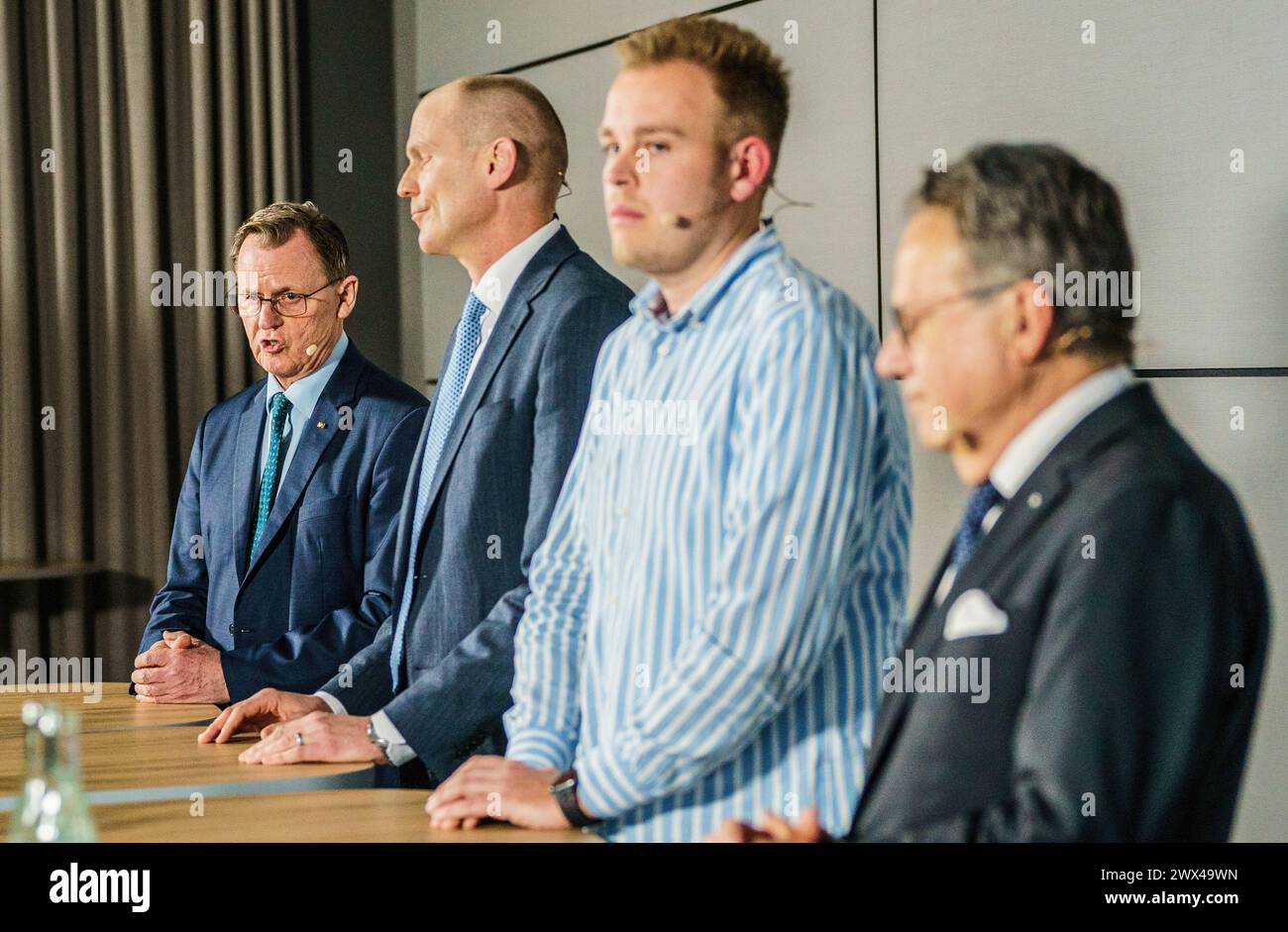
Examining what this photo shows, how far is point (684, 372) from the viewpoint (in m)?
1.72

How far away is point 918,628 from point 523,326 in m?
0.93

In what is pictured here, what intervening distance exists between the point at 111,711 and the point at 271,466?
0.55 m

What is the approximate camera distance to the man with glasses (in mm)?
2674

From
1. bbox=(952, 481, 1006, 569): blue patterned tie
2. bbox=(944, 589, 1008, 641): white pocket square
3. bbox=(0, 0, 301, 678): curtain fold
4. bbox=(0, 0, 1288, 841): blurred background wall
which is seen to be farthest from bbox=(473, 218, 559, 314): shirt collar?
bbox=(0, 0, 301, 678): curtain fold

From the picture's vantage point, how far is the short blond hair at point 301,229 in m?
2.90

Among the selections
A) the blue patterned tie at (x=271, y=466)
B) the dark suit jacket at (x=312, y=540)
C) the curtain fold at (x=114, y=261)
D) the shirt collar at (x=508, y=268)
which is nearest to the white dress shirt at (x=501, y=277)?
the shirt collar at (x=508, y=268)

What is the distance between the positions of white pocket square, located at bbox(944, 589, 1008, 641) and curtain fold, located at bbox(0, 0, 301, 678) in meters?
3.54

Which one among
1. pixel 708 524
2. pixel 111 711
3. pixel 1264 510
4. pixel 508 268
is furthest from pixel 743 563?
pixel 111 711

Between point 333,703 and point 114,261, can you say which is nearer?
point 333,703

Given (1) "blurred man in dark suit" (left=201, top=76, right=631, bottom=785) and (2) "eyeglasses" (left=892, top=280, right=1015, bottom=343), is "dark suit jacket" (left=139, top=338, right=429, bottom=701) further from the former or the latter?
(2) "eyeglasses" (left=892, top=280, right=1015, bottom=343)

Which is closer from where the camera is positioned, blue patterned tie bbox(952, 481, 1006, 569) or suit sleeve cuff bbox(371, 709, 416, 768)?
blue patterned tie bbox(952, 481, 1006, 569)

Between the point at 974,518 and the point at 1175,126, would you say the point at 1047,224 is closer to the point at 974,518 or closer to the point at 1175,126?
the point at 974,518

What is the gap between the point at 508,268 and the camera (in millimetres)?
2281

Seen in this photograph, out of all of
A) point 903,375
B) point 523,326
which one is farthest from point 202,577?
point 903,375
